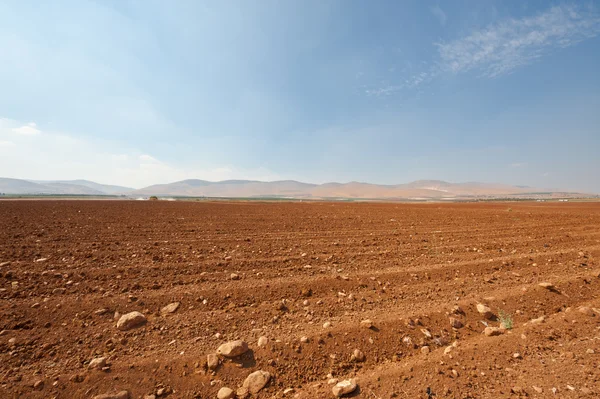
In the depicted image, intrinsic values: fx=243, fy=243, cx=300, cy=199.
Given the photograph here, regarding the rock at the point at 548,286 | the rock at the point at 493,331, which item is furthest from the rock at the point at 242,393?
the rock at the point at 548,286

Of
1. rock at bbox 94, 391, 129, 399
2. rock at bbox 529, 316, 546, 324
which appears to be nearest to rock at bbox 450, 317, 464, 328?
rock at bbox 529, 316, 546, 324

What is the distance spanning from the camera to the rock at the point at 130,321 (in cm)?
366

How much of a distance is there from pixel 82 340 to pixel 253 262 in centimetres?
375

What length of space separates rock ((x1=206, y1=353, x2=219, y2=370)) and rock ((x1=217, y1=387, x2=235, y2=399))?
325 millimetres

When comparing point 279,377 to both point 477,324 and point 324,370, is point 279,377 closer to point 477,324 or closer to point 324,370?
point 324,370

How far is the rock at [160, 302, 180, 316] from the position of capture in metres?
4.11

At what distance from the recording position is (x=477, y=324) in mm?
3965

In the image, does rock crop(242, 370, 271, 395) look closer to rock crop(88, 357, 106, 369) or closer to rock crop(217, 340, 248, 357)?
rock crop(217, 340, 248, 357)

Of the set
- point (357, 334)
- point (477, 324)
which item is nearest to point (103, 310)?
point (357, 334)

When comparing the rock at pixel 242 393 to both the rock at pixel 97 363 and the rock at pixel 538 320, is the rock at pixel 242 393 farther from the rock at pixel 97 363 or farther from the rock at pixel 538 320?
the rock at pixel 538 320

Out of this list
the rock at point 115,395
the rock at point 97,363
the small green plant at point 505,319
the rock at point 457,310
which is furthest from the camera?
the rock at point 457,310

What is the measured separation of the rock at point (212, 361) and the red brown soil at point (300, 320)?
84mm

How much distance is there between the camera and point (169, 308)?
4.21 meters

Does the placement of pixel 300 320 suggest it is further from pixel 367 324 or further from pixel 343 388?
pixel 343 388
